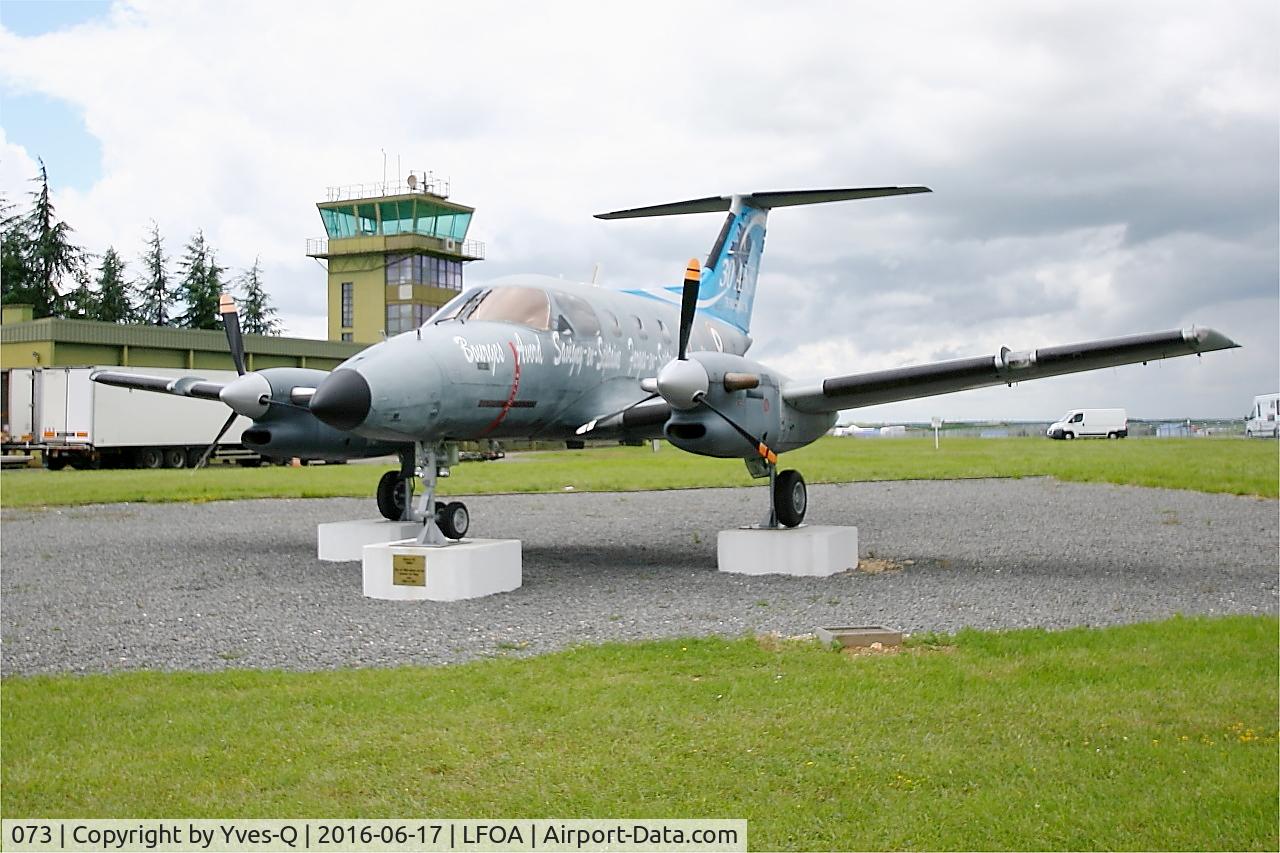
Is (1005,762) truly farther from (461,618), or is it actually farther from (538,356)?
(538,356)

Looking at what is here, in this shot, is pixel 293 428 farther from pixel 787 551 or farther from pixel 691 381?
pixel 787 551

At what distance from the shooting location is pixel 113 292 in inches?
2459

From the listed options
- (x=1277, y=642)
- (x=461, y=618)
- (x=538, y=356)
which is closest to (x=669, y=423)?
(x=538, y=356)

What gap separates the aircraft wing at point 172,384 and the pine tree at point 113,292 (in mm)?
50780

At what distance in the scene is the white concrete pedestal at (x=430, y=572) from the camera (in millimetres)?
11141

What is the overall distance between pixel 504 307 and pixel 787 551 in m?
4.26

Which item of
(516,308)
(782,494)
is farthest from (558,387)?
(782,494)

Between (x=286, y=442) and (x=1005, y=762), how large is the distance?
11.1m

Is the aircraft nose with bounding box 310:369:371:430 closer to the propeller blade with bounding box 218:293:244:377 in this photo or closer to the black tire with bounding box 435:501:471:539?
the black tire with bounding box 435:501:471:539

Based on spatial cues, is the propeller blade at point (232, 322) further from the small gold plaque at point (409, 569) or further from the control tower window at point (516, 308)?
the small gold plaque at point (409, 569)

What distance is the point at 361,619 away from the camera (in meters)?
10.0

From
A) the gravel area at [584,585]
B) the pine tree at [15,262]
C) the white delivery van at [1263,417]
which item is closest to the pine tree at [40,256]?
the pine tree at [15,262]

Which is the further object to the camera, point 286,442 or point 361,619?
point 286,442

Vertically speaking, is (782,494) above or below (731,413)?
below
